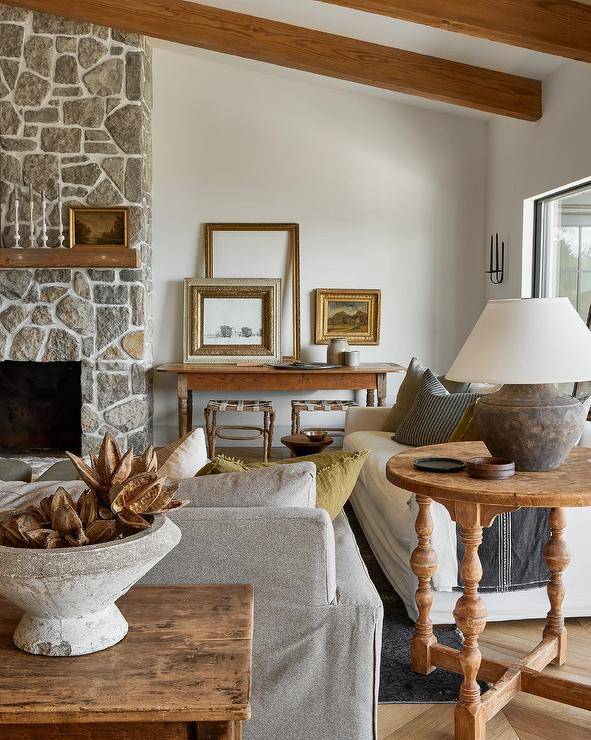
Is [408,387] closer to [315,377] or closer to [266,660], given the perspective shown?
[315,377]

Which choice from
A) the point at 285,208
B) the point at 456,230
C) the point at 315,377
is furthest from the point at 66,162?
the point at 456,230

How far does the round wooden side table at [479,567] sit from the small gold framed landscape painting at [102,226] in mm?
3911

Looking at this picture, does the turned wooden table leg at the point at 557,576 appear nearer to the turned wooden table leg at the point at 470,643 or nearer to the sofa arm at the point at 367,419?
the turned wooden table leg at the point at 470,643

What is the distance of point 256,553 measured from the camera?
1.78 metres

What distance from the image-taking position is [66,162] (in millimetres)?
5727

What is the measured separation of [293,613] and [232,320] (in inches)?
181

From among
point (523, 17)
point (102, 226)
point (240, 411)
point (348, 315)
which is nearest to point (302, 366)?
point (240, 411)

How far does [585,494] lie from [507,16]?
8.97ft

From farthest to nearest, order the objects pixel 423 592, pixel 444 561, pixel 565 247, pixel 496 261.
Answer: pixel 496 261
pixel 565 247
pixel 444 561
pixel 423 592

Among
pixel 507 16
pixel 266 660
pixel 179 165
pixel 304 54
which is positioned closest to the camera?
pixel 266 660

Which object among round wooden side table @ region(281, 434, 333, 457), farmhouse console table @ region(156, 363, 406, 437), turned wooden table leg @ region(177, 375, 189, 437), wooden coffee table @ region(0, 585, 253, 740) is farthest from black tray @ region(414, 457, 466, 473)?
turned wooden table leg @ region(177, 375, 189, 437)

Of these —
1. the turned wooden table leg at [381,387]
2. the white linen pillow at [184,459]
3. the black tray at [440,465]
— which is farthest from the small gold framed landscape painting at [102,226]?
the black tray at [440,465]

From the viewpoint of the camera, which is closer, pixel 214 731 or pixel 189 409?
pixel 214 731

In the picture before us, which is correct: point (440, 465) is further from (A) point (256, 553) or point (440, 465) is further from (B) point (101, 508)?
(B) point (101, 508)
